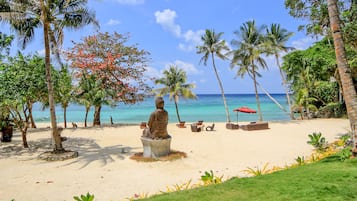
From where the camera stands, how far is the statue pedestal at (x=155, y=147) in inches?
360

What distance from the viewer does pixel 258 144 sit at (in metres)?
11.6

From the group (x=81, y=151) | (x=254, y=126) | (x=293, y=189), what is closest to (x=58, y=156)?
(x=81, y=151)

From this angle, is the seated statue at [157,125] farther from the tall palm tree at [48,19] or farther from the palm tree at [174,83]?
the palm tree at [174,83]

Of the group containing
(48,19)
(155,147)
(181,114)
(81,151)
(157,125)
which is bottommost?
(81,151)

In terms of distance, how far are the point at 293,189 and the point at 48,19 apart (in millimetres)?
10191

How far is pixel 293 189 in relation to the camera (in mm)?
3811

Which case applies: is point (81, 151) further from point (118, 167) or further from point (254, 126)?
point (254, 126)

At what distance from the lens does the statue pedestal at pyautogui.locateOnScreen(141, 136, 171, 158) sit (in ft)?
30.0

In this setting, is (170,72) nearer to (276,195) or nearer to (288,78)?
(288,78)

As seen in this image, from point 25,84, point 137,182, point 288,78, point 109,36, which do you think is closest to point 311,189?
point 137,182

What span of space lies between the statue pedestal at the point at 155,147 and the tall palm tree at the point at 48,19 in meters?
3.62

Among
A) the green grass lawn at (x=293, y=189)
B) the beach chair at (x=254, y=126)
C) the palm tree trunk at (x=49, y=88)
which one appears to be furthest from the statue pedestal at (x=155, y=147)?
the beach chair at (x=254, y=126)

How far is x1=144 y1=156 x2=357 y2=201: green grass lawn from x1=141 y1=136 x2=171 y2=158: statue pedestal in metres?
4.91

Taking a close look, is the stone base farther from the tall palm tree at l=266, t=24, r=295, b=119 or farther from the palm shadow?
the tall palm tree at l=266, t=24, r=295, b=119
